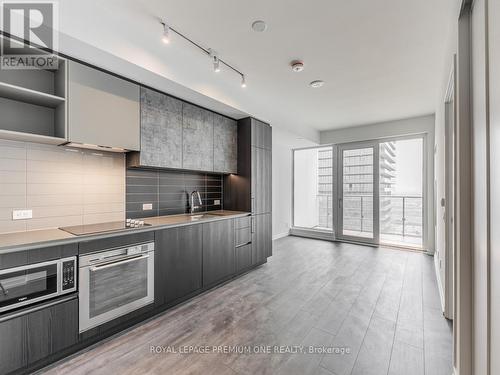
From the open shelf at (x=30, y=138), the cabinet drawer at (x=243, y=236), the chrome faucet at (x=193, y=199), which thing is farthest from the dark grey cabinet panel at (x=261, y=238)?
the open shelf at (x=30, y=138)

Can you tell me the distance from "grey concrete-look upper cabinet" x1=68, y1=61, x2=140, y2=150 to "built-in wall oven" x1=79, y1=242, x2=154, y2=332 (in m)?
1.07

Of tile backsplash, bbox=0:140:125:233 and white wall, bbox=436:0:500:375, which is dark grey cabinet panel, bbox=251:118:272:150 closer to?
tile backsplash, bbox=0:140:125:233

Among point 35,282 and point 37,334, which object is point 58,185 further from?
point 37,334

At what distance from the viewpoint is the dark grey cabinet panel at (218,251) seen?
2943mm

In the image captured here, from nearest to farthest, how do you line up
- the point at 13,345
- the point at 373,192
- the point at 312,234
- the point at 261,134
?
the point at 13,345
the point at 261,134
the point at 373,192
the point at 312,234

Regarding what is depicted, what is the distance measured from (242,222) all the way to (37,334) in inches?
94.6

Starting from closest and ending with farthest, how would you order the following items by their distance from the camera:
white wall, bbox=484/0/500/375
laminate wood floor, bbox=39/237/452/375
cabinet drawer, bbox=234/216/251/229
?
white wall, bbox=484/0/500/375
laminate wood floor, bbox=39/237/452/375
cabinet drawer, bbox=234/216/251/229

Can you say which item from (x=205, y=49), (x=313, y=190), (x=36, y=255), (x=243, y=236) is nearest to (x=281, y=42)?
(x=205, y=49)

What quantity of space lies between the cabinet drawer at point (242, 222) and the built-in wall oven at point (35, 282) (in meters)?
1.98

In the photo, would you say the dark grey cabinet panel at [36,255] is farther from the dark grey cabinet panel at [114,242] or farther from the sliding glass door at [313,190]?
the sliding glass door at [313,190]

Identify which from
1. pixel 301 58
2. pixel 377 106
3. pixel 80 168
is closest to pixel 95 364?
pixel 80 168

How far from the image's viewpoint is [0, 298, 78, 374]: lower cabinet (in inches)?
60.7

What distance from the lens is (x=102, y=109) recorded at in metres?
2.22

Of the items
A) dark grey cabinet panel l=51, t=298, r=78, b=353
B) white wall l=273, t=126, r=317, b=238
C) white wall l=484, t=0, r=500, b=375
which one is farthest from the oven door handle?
white wall l=273, t=126, r=317, b=238
